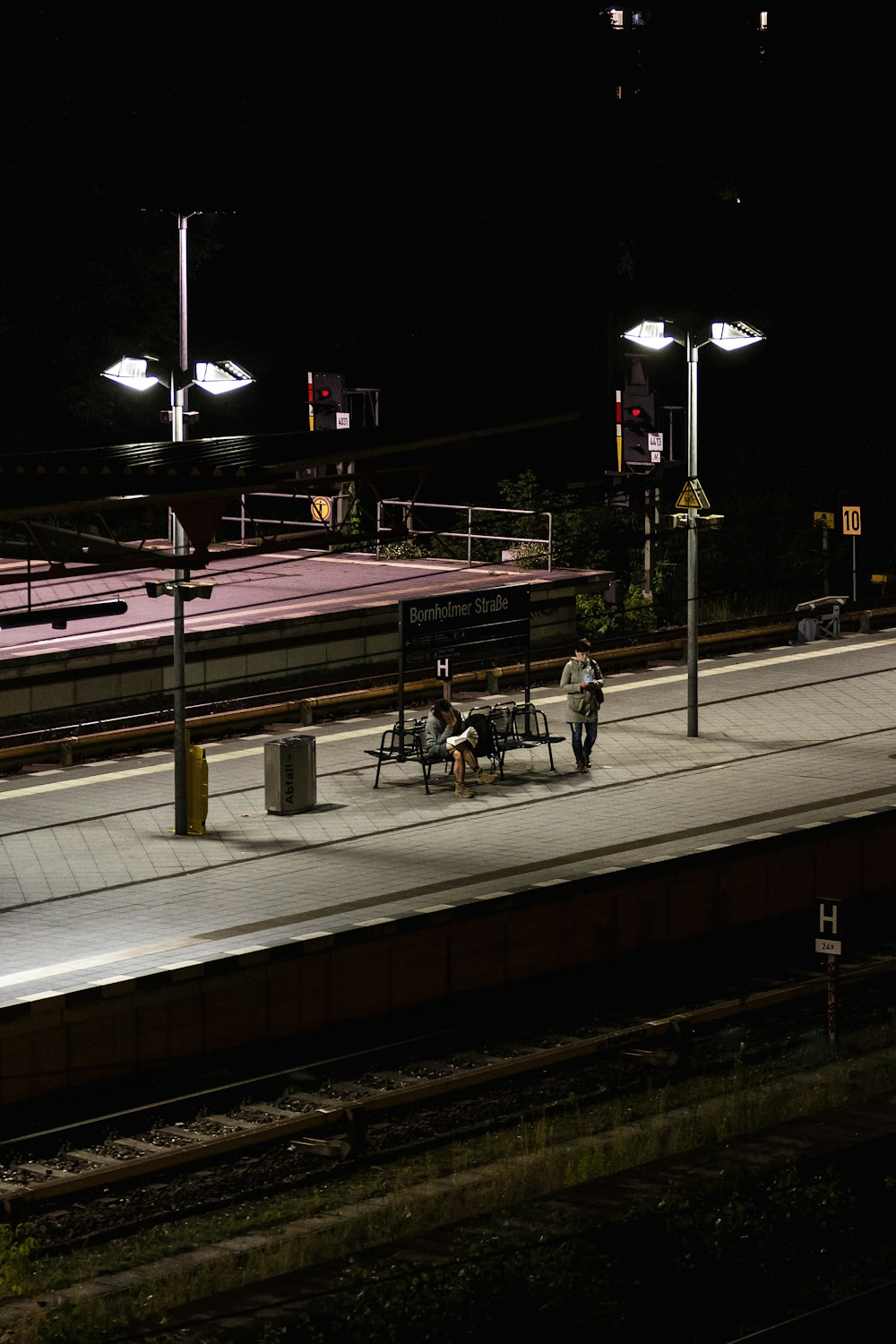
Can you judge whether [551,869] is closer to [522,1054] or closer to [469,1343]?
[522,1054]

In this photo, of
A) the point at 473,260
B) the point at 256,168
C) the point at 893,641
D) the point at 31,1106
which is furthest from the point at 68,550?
the point at 473,260

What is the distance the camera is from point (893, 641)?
110 ft

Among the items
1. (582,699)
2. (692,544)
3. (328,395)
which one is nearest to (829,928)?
(582,699)

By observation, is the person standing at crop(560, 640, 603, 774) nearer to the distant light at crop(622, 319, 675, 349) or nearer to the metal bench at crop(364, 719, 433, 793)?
the metal bench at crop(364, 719, 433, 793)

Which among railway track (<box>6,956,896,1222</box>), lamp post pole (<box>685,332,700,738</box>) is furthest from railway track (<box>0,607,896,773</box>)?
railway track (<box>6,956,896,1222</box>)

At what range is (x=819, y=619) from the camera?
110 ft

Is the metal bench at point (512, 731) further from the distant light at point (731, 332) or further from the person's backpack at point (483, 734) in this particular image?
the distant light at point (731, 332)

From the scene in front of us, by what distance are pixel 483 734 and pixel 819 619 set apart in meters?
10.8

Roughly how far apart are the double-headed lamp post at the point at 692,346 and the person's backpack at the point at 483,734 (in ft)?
9.88

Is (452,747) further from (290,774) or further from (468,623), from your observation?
(290,774)

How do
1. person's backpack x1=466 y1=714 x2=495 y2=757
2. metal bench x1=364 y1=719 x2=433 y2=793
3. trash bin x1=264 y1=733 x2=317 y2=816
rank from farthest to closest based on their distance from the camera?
person's backpack x1=466 y1=714 x2=495 y2=757
metal bench x1=364 y1=719 x2=433 y2=793
trash bin x1=264 y1=733 x2=317 y2=816

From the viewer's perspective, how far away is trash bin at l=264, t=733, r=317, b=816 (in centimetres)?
2255

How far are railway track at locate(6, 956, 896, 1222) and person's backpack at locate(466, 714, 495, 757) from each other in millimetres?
5565

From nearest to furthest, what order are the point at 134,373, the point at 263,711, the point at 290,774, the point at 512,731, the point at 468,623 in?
the point at 134,373
the point at 290,774
the point at 468,623
the point at 512,731
the point at 263,711
